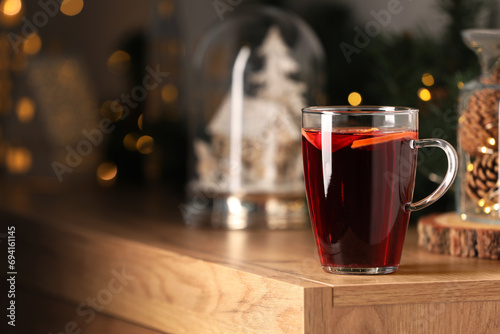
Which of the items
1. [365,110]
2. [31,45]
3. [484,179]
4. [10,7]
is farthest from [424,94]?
[10,7]

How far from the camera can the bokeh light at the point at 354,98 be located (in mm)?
1401

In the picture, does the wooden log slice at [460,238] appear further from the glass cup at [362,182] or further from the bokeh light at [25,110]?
the bokeh light at [25,110]

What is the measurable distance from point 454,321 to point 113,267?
49cm

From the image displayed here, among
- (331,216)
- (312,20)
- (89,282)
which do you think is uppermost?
→ (312,20)

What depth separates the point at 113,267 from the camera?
1.04m

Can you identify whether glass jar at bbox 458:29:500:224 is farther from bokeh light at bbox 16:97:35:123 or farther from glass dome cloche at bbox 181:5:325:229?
bokeh light at bbox 16:97:35:123

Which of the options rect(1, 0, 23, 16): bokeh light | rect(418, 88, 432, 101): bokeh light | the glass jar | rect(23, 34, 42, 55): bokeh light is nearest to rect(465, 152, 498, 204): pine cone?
the glass jar

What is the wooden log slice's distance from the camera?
861mm

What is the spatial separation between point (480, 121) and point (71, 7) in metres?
1.44

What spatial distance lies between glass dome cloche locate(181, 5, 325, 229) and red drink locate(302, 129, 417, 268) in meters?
0.41

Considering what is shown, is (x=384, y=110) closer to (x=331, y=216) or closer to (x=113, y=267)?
(x=331, y=216)

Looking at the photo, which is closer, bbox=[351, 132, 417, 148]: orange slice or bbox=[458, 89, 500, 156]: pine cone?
bbox=[351, 132, 417, 148]: orange slice

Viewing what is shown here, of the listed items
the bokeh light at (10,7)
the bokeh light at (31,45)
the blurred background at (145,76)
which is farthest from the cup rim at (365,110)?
the bokeh light at (10,7)

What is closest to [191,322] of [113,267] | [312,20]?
[113,267]
